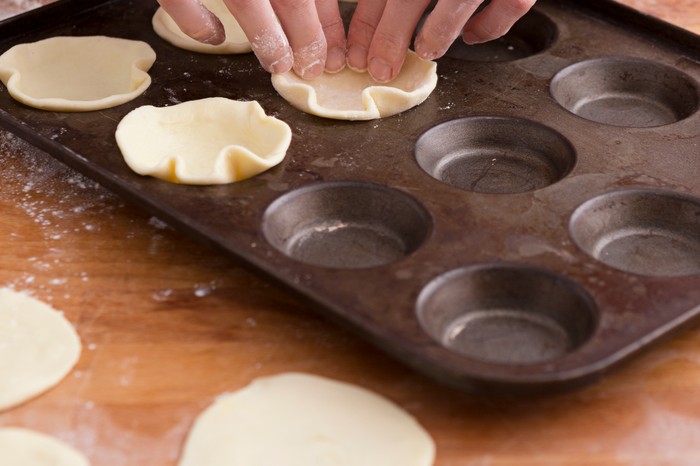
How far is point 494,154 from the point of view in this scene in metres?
2.64

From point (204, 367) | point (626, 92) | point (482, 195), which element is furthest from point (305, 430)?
point (626, 92)

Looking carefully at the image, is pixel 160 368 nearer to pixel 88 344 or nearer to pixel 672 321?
pixel 88 344

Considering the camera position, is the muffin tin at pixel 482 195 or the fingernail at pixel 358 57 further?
the fingernail at pixel 358 57

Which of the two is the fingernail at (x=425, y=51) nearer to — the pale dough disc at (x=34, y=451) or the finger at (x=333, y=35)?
the finger at (x=333, y=35)

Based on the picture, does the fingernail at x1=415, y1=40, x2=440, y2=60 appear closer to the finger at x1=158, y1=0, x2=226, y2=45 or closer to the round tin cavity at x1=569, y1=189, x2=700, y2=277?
the finger at x1=158, y1=0, x2=226, y2=45

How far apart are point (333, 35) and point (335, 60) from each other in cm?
7

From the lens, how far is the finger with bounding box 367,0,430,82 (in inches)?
102

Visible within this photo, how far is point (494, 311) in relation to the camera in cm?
206


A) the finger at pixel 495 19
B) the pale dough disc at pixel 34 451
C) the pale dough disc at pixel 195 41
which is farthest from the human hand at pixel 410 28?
the pale dough disc at pixel 34 451

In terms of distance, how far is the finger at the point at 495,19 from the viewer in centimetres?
266

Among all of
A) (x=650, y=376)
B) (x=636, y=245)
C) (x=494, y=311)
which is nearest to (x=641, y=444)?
(x=650, y=376)

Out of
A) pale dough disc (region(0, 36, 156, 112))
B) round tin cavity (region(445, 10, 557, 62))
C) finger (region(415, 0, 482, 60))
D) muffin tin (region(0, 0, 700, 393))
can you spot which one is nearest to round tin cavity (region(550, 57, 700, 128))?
muffin tin (region(0, 0, 700, 393))

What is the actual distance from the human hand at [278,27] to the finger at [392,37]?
14 cm

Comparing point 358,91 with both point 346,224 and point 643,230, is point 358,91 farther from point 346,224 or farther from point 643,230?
point 643,230
